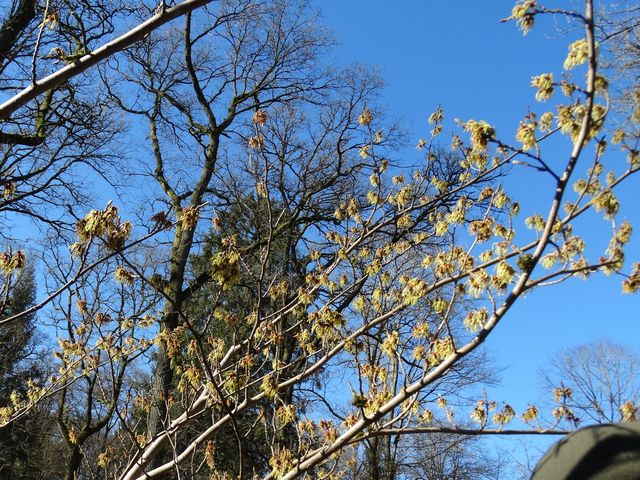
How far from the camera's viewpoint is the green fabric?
136cm

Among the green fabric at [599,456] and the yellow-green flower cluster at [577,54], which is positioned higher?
the yellow-green flower cluster at [577,54]

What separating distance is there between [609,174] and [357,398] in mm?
1651

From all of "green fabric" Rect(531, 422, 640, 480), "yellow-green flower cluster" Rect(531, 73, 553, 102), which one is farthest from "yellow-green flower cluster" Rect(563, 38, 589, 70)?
"green fabric" Rect(531, 422, 640, 480)

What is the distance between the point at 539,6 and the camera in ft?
7.66

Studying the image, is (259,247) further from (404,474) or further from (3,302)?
(404,474)

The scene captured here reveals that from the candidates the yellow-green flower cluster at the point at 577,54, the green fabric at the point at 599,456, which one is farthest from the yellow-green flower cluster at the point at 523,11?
the green fabric at the point at 599,456

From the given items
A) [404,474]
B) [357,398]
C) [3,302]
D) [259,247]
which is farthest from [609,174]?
[404,474]

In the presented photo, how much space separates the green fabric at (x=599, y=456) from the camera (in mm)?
1355

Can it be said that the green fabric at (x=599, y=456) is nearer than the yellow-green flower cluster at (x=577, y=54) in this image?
Yes

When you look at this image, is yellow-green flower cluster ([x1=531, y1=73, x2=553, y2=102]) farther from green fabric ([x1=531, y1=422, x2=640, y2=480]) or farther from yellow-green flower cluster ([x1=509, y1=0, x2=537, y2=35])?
green fabric ([x1=531, y1=422, x2=640, y2=480])

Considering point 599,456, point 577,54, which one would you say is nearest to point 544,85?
point 577,54

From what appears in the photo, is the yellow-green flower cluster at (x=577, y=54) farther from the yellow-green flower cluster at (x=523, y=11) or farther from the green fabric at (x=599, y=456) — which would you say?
the green fabric at (x=599, y=456)

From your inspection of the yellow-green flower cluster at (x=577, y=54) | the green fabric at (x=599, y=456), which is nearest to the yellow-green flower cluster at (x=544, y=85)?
the yellow-green flower cluster at (x=577, y=54)

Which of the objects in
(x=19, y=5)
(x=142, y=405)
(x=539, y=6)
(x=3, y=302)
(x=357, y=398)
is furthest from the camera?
(x=19, y=5)
